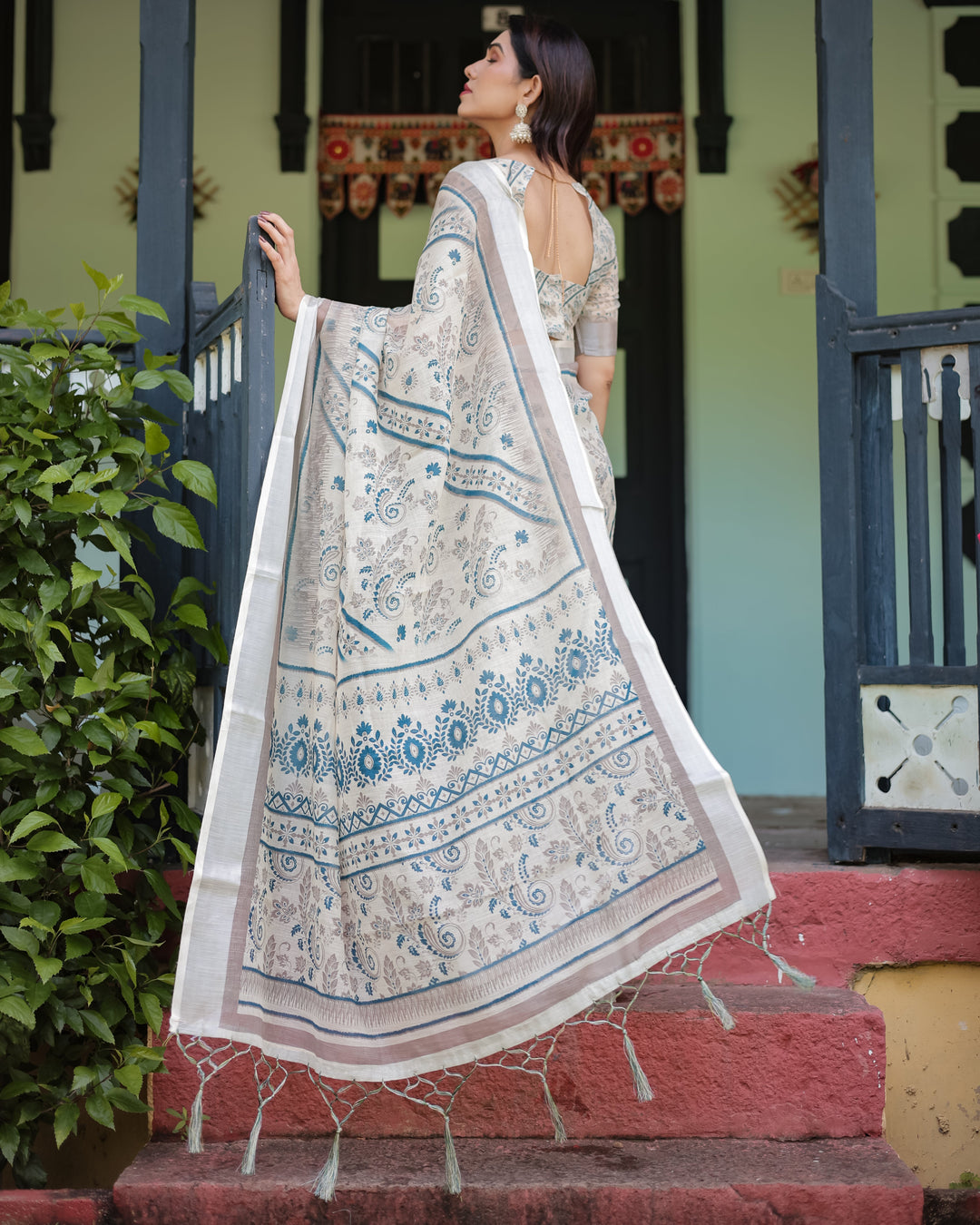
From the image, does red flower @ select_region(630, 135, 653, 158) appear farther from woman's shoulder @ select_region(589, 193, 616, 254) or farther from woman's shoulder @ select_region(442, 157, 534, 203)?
woman's shoulder @ select_region(442, 157, 534, 203)

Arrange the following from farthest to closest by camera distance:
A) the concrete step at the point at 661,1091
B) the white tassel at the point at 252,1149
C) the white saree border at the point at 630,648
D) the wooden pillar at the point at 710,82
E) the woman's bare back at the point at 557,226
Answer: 1. the wooden pillar at the point at 710,82
2. the woman's bare back at the point at 557,226
3. the concrete step at the point at 661,1091
4. the white tassel at the point at 252,1149
5. the white saree border at the point at 630,648

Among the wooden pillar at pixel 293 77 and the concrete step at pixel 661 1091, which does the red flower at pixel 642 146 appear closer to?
the wooden pillar at pixel 293 77

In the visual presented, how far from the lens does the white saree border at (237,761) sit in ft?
6.95

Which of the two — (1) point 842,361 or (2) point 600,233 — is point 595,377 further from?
(1) point 842,361

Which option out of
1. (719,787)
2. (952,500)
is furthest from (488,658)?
(952,500)

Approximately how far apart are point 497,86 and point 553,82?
4.5 inches

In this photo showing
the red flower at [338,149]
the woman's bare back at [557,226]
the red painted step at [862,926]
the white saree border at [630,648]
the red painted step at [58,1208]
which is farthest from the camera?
the red flower at [338,149]

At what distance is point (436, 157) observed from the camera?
16.3 ft

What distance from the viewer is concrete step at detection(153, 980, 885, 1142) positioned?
2367 mm

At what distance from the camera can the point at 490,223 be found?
2432 mm

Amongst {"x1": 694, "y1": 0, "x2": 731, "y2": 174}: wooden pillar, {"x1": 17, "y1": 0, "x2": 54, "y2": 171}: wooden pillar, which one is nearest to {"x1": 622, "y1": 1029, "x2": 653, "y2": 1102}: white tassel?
{"x1": 694, "y1": 0, "x2": 731, "y2": 174}: wooden pillar

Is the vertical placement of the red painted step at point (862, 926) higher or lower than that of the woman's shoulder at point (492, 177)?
lower

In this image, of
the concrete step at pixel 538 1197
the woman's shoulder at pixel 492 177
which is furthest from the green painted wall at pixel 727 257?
the concrete step at pixel 538 1197

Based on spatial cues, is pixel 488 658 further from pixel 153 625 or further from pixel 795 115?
→ pixel 795 115
